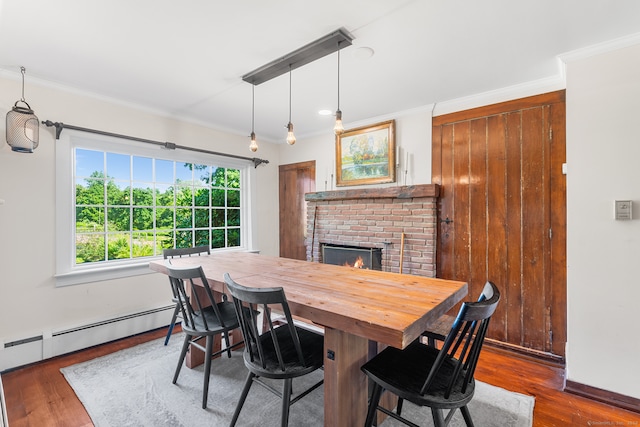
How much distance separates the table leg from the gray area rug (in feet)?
1.31

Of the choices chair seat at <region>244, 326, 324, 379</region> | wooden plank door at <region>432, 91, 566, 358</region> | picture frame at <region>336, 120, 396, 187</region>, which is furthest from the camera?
picture frame at <region>336, 120, 396, 187</region>

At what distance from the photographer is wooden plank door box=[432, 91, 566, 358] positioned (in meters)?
2.49

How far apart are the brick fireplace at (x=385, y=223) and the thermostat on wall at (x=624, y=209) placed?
1358 mm

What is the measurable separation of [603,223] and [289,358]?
2.24 metres

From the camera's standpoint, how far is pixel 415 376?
1.39 meters

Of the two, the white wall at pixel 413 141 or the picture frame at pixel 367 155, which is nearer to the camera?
the white wall at pixel 413 141

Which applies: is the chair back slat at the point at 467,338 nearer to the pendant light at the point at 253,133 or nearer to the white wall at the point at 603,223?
the white wall at the point at 603,223

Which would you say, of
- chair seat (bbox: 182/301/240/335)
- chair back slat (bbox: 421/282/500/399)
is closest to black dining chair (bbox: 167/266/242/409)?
chair seat (bbox: 182/301/240/335)

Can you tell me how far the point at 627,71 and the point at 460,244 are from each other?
1.73 metres

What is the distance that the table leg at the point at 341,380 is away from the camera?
1.43 meters

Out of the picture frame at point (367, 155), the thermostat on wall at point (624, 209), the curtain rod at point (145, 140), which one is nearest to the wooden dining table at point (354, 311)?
the thermostat on wall at point (624, 209)

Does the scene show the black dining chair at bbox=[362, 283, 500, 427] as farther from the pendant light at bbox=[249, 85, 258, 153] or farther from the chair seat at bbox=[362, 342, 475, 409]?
the pendant light at bbox=[249, 85, 258, 153]

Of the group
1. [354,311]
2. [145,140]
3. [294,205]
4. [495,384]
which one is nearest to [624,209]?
[495,384]

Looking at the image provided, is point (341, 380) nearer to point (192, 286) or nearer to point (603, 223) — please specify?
point (192, 286)
